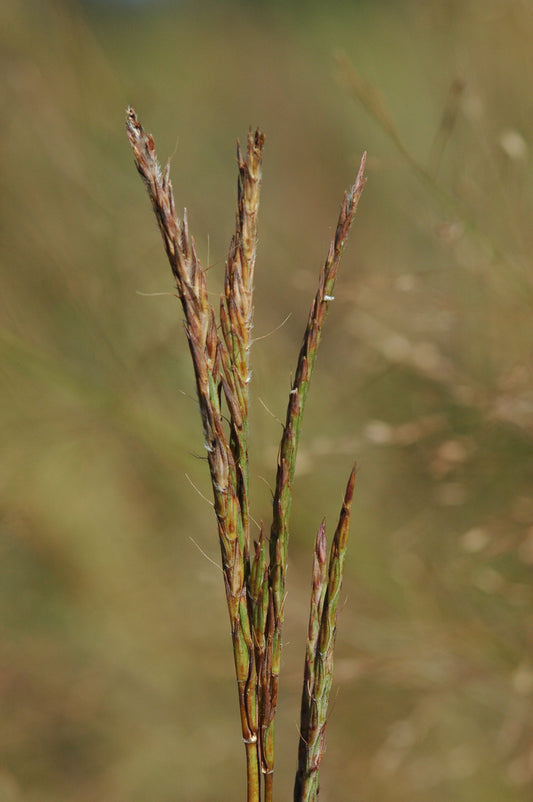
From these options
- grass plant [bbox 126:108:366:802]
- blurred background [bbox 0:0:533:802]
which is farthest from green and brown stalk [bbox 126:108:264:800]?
blurred background [bbox 0:0:533:802]

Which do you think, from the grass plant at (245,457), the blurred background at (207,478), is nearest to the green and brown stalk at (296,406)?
the grass plant at (245,457)

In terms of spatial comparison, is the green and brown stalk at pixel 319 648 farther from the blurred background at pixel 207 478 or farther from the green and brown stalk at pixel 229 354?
the blurred background at pixel 207 478

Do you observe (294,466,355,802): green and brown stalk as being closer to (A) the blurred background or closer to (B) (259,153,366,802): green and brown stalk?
(B) (259,153,366,802): green and brown stalk

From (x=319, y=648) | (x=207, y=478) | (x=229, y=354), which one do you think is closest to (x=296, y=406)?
(x=229, y=354)

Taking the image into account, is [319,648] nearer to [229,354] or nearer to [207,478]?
[229,354]

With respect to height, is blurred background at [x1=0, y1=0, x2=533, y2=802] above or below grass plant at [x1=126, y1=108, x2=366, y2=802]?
above

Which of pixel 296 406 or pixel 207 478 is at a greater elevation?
pixel 207 478
